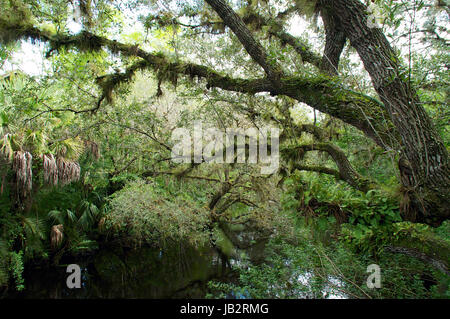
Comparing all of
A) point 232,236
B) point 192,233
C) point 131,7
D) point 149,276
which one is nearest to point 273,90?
point 131,7

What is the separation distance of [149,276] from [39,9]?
750 centimetres

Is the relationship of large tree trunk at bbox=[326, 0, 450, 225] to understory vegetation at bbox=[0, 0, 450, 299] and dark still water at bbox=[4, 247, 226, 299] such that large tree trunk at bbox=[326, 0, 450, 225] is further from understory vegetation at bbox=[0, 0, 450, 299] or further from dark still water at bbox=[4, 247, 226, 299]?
dark still water at bbox=[4, 247, 226, 299]

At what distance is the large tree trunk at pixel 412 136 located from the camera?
2.50m

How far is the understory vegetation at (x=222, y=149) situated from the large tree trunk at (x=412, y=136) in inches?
0.6

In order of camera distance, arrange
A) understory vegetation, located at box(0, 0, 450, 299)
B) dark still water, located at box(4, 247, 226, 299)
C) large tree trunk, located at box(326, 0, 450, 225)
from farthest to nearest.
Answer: dark still water, located at box(4, 247, 226, 299)
understory vegetation, located at box(0, 0, 450, 299)
large tree trunk, located at box(326, 0, 450, 225)

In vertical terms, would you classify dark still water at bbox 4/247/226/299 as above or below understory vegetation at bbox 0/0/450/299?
below

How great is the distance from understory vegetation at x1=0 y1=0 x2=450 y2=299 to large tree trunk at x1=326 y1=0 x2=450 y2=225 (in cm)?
1

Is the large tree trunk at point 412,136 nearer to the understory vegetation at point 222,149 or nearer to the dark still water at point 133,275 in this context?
the understory vegetation at point 222,149

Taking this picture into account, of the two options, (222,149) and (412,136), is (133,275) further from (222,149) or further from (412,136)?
(412,136)

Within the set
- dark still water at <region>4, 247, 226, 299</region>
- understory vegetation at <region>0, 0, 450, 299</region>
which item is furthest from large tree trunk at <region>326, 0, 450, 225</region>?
dark still water at <region>4, 247, 226, 299</region>

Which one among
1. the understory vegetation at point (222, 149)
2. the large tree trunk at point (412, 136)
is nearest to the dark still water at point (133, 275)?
the understory vegetation at point (222, 149)

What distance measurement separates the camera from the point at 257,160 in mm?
5859

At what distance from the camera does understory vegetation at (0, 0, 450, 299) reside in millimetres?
3031

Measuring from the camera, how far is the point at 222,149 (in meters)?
5.94
